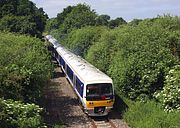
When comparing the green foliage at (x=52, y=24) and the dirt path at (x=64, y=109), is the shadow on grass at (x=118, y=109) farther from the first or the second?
the green foliage at (x=52, y=24)

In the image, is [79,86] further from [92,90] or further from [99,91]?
[99,91]

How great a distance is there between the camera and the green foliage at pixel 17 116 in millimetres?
13367

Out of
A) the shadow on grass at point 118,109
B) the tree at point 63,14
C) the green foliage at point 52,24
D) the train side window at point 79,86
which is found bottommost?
the shadow on grass at point 118,109

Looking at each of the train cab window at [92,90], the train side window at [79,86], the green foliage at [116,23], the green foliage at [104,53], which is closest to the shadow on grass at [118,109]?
the train cab window at [92,90]

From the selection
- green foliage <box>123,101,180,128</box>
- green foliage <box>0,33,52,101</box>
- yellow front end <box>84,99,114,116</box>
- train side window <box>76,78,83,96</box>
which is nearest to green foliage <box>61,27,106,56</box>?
train side window <box>76,78,83,96</box>

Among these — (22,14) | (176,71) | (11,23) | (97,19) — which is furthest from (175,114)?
(97,19)

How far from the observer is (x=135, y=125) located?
17.9 meters

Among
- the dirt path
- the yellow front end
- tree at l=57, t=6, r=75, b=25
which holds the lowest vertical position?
the dirt path

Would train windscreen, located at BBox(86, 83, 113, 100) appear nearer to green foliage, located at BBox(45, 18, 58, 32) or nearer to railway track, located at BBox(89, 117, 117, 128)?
railway track, located at BBox(89, 117, 117, 128)

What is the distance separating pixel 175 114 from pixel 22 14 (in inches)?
1260

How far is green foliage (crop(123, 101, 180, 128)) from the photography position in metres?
15.9

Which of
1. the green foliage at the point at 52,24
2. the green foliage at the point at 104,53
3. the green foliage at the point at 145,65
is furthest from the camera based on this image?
the green foliage at the point at 52,24

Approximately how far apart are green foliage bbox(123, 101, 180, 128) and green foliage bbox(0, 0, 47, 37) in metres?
22.9

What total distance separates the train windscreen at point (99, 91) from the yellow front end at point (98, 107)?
0.22m
